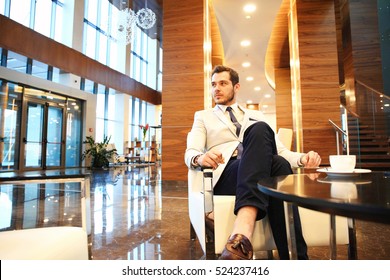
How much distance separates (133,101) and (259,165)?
1364 centimetres

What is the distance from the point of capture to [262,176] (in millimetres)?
1007

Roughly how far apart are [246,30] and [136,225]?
542cm

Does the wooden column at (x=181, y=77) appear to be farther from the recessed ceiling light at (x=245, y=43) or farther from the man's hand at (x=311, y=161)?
the man's hand at (x=311, y=161)

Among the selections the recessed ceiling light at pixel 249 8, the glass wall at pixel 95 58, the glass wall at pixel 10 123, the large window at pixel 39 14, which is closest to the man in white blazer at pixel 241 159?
the recessed ceiling light at pixel 249 8

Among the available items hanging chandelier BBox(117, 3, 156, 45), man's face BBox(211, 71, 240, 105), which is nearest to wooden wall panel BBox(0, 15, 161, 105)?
hanging chandelier BBox(117, 3, 156, 45)

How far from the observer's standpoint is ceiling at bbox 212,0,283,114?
5.10 metres

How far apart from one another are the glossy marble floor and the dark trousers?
49 cm

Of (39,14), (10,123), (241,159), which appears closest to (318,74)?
(241,159)

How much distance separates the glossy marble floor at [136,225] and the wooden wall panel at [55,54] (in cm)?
561

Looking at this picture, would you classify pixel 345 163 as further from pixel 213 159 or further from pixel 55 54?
pixel 55 54

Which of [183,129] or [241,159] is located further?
[183,129]

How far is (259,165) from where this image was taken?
1031 mm

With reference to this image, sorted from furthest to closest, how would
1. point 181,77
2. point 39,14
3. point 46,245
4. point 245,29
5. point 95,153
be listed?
point 95,153
point 39,14
point 245,29
point 181,77
point 46,245

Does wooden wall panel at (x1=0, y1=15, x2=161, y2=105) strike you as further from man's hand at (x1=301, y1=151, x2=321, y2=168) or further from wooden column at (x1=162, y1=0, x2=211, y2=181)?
man's hand at (x1=301, y1=151, x2=321, y2=168)
